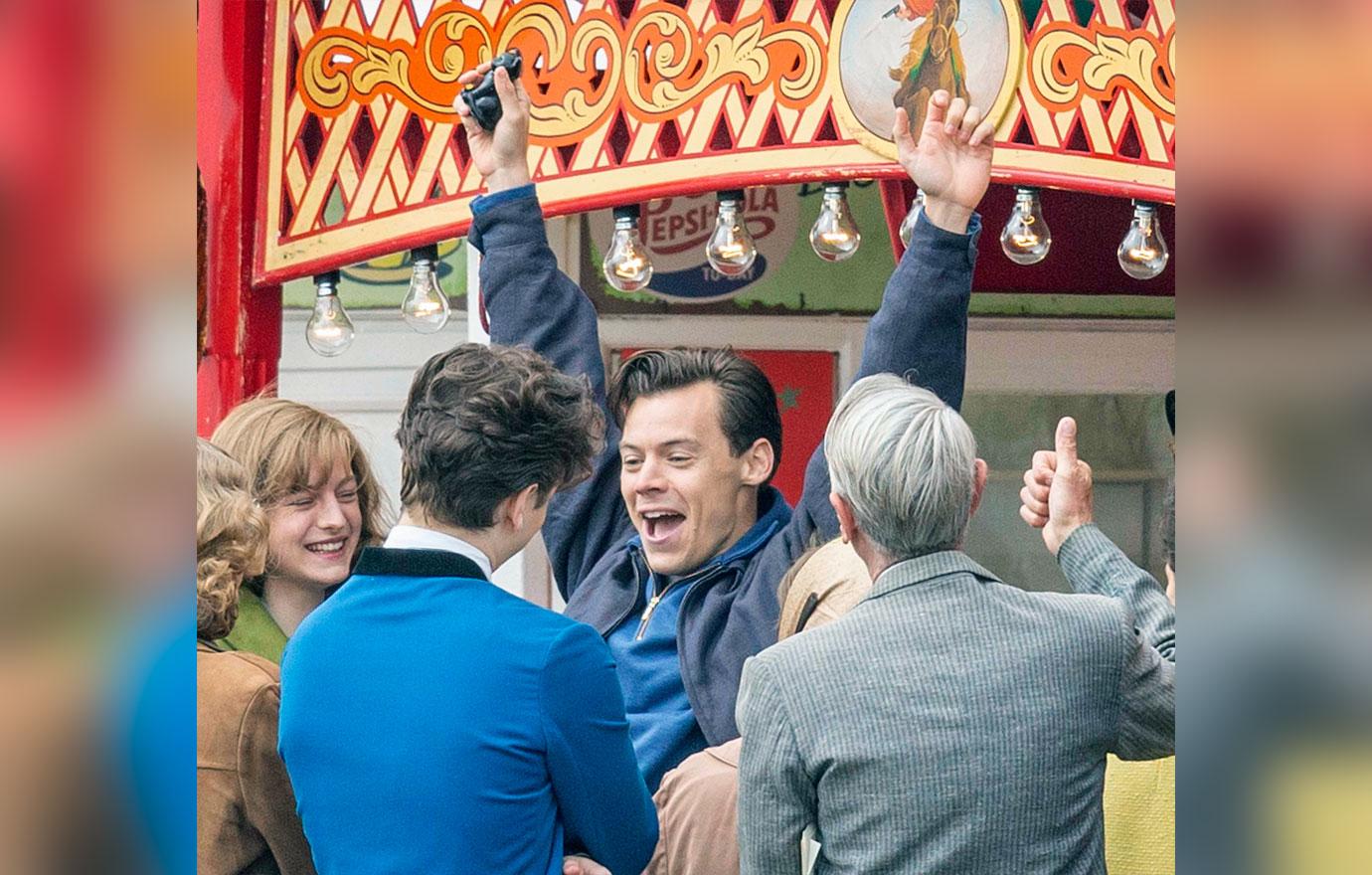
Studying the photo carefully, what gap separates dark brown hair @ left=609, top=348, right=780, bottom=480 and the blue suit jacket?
75 cm

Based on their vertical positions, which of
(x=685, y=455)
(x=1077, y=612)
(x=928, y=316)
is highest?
(x=928, y=316)

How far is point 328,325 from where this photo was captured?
267 centimetres

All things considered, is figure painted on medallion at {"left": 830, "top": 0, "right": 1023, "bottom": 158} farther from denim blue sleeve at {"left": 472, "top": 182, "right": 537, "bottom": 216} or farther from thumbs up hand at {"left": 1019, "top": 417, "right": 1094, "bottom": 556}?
thumbs up hand at {"left": 1019, "top": 417, "right": 1094, "bottom": 556}

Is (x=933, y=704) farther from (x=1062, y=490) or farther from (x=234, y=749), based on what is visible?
(x=234, y=749)

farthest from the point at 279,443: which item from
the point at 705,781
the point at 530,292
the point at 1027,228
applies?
the point at 1027,228

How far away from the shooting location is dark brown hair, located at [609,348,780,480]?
6.72ft

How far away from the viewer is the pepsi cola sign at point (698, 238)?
3838 millimetres

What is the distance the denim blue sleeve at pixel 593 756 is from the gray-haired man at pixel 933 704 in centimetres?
13

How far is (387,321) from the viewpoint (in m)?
4.54

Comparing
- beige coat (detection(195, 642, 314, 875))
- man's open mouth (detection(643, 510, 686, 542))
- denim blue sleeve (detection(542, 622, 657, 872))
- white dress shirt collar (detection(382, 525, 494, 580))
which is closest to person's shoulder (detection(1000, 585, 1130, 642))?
denim blue sleeve (detection(542, 622, 657, 872))

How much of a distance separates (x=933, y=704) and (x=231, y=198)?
190cm
